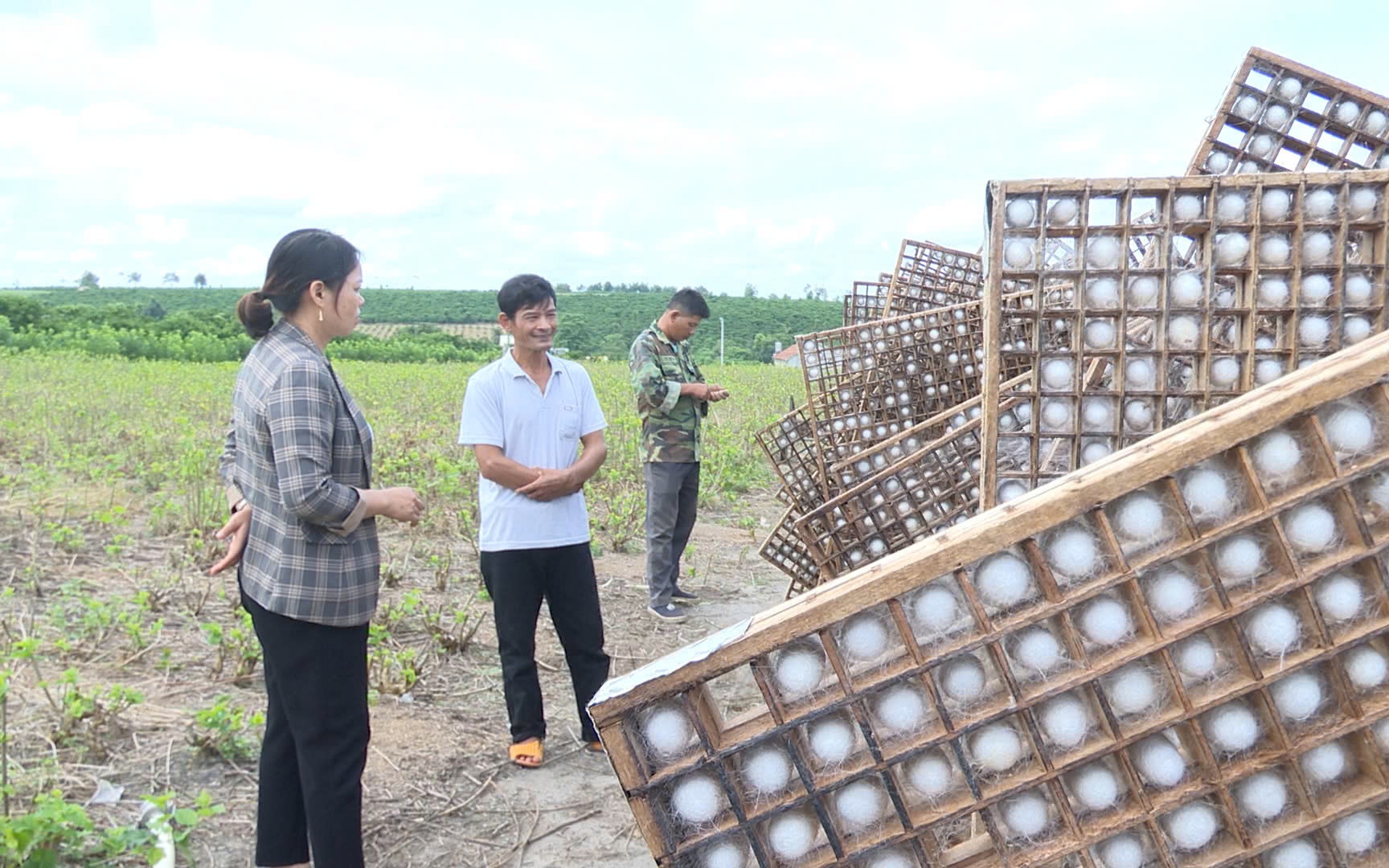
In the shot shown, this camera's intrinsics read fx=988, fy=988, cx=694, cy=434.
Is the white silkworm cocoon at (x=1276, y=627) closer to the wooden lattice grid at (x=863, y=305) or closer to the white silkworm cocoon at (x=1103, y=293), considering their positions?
the white silkworm cocoon at (x=1103, y=293)

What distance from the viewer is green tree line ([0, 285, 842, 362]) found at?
27.3 metres

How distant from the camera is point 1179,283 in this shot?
2.12 meters

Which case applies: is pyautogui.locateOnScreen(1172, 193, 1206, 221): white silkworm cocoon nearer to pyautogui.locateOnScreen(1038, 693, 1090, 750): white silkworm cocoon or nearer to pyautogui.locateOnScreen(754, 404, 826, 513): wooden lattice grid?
pyautogui.locateOnScreen(1038, 693, 1090, 750): white silkworm cocoon

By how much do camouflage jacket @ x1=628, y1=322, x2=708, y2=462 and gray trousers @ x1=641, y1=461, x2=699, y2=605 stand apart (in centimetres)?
6

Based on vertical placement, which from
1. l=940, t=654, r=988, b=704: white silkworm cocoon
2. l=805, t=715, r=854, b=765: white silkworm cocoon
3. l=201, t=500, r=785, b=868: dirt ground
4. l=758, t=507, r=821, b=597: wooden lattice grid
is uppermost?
l=940, t=654, r=988, b=704: white silkworm cocoon

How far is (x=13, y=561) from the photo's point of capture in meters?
4.54

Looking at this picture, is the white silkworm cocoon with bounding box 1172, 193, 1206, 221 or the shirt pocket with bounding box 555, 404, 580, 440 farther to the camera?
the shirt pocket with bounding box 555, 404, 580, 440

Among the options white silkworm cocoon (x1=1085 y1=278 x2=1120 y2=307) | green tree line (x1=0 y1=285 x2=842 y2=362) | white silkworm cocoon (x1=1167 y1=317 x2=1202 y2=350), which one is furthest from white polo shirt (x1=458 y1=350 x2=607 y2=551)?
green tree line (x1=0 y1=285 x2=842 y2=362)

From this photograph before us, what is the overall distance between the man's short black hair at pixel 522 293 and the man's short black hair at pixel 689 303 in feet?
5.54

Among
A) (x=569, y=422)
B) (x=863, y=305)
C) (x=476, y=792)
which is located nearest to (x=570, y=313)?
(x=863, y=305)

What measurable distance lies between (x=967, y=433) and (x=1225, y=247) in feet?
5.23

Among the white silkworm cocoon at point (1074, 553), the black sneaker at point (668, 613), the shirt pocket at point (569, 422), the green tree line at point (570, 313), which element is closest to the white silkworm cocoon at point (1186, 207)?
the white silkworm cocoon at point (1074, 553)

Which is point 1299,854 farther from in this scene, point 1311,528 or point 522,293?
point 522,293

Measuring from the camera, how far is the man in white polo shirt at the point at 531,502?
118 inches
